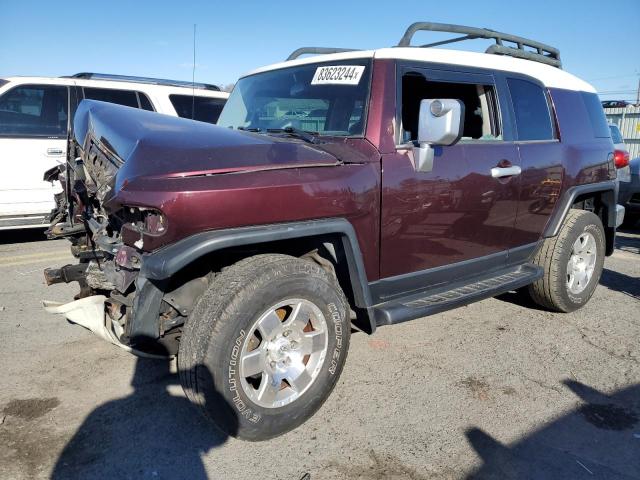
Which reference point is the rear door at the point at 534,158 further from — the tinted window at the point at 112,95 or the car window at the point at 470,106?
the tinted window at the point at 112,95

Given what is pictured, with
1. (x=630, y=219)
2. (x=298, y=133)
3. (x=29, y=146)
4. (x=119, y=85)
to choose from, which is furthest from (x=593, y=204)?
(x=29, y=146)

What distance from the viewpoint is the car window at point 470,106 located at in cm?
359

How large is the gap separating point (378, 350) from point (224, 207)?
76.4 inches

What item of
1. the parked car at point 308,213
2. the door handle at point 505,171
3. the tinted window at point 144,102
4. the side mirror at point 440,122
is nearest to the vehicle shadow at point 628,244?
the parked car at point 308,213

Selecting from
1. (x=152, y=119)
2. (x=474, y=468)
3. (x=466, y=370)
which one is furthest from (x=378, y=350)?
(x=152, y=119)

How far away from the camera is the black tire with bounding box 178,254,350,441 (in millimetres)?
2434

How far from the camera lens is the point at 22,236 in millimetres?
7578

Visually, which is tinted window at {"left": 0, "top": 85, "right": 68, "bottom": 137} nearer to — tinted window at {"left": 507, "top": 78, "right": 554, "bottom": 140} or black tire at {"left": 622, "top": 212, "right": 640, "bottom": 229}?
tinted window at {"left": 507, "top": 78, "right": 554, "bottom": 140}

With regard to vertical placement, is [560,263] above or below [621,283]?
above

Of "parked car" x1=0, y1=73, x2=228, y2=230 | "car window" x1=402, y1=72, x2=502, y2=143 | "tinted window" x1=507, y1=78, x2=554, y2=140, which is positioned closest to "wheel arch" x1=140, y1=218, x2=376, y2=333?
"car window" x1=402, y1=72, x2=502, y2=143

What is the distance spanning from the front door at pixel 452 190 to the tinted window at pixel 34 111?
17.3ft

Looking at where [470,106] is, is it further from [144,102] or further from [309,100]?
[144,102]

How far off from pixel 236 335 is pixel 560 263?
3.10 meters

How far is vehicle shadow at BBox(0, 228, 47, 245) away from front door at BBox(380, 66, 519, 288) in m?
6.10
